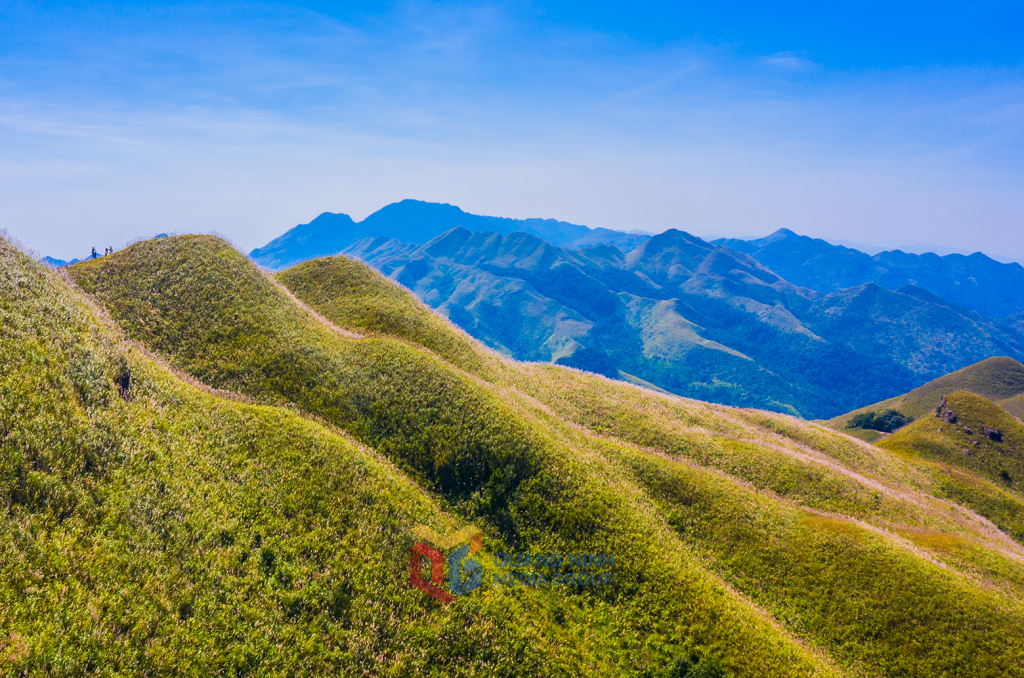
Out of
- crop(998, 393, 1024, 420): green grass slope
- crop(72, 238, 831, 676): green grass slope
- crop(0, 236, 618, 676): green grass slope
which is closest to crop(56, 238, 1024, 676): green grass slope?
crop(72, 238, 831, 676): green grass slope

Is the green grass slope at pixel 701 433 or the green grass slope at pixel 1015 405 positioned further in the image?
the green grass slope at pixel 1015 405

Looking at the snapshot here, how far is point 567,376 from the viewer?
223 ft

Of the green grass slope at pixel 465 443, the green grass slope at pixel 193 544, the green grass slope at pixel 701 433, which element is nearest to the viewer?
the green grass slope at pixel 193 544

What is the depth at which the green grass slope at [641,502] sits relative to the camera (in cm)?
2605

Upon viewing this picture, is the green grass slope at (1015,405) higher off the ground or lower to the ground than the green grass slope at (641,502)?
lower

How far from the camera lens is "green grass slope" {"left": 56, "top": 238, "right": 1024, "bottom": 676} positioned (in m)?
26.0

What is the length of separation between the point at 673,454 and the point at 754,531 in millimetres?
13445

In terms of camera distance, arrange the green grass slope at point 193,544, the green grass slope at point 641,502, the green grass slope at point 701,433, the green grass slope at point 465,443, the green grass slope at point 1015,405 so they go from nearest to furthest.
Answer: the green grass slope at point 193,544 < the green grass slope at point 465,443 < the green grass slope at point 641,502 < the green grass slope at point 701,433 < the green grass slope at point 1015,405

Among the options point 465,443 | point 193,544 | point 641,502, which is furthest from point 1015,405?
point 193,544

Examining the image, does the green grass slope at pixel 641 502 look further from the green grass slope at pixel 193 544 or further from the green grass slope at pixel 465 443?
the green grass slope at pixel 193 544

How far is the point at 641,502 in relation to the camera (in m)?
34.9

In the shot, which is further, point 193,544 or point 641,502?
point 641,502

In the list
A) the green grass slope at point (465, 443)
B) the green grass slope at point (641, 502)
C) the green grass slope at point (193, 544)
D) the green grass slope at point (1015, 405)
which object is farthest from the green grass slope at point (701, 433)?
the green grass slope at point (1015, 405)

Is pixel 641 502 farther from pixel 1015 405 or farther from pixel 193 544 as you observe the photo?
pixel 1015 405
